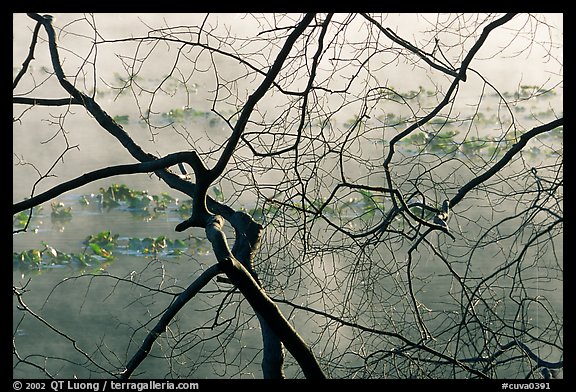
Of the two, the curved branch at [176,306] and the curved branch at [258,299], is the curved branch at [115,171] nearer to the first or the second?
the curved branch at [258,299]

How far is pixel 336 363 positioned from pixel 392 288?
1.10ft

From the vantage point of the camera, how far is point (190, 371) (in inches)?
77.3

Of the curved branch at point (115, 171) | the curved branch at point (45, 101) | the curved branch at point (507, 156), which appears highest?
the curved branch at point (45, 101)

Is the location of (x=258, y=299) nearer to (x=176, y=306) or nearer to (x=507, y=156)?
(x=176, y=306)

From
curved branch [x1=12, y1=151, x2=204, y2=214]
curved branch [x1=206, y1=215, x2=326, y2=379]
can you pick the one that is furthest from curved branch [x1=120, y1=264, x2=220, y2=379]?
curved branch [x1=12, y1=151, x2=204, y2=214]

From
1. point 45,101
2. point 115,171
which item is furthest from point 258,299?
point 45,101

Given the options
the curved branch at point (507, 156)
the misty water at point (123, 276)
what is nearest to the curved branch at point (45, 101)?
the misty water at point (123, 276)

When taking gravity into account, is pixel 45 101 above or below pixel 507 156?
above

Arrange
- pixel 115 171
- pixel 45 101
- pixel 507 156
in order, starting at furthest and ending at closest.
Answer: pixel 45 101 < pixel 507 156 < pixel 115 171

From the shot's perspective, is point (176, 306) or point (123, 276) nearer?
point (176, 306)
